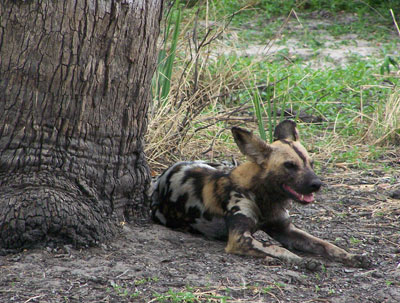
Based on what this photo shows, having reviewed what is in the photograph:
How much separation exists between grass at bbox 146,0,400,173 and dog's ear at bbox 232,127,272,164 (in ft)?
2.58

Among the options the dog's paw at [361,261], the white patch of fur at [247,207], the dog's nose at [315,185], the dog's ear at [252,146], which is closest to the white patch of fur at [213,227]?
the white patch of fur at [247,207]

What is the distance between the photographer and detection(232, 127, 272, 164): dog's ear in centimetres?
400

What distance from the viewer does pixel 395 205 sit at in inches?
183

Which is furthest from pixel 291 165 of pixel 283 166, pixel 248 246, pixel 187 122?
pixel 187 122

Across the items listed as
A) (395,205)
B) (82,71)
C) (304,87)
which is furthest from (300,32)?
(82,71)

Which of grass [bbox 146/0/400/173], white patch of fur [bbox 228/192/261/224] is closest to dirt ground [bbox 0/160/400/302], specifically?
white patch of fur [bbox 228/192/261/224]

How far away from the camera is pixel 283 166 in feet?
13.0

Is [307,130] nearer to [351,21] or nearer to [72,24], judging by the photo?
[72,24]

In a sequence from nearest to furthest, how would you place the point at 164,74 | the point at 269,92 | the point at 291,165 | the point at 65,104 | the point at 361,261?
1. the point at 65,104
2. the point at 361,261
3. the point at 291,165
4. the point at 269,92
5. the point at 164,74

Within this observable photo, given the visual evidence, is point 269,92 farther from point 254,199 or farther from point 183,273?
point 183,273

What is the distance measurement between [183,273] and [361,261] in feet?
3.38

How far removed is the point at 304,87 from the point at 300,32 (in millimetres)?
3243

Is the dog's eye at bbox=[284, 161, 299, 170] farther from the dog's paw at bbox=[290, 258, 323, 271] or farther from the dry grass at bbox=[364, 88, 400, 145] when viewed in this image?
the dry grass at bbox=[364, 88, 400, 145]

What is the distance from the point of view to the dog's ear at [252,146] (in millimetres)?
4000
